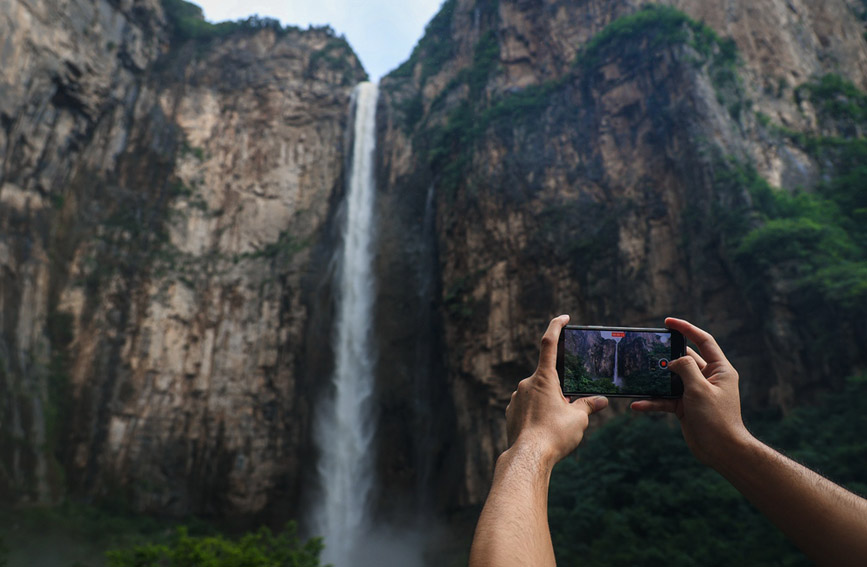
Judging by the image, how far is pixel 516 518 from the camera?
1.16 m

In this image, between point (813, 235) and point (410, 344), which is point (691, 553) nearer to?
point (813, 235)

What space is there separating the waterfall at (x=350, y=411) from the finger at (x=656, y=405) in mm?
17546

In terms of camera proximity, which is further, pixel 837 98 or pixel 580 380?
pixel 837 98

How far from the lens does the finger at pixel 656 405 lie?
170cm

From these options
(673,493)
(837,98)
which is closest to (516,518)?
(673,493)

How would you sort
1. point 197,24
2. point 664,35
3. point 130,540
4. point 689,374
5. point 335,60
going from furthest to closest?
point 335,60 → point 197,24 → point 664,35 → point 130,540 → point 689,374

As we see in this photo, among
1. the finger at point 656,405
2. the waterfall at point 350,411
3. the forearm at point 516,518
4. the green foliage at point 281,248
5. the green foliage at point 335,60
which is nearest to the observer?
the forearm at point 516,518

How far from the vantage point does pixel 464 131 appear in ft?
66.8

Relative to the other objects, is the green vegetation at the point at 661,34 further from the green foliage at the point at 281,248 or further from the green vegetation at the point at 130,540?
the green vegetation at the point at 130,540

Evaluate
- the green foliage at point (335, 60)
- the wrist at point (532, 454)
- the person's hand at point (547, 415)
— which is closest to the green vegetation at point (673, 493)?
the person's hand at point (547, 415)

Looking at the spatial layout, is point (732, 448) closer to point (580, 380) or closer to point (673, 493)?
point (580, 380)

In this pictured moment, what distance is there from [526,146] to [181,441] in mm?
15603

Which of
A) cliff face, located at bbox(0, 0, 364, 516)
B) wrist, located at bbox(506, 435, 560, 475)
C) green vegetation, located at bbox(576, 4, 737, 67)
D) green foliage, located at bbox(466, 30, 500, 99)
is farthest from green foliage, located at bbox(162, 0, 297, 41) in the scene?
wrist, located at bbox(506, 435, 560, 475)

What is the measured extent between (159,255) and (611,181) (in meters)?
16.8
